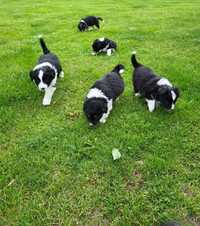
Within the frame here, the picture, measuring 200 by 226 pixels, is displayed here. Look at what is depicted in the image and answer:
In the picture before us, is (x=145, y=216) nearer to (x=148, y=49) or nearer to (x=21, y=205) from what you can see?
(x=21, y=205)

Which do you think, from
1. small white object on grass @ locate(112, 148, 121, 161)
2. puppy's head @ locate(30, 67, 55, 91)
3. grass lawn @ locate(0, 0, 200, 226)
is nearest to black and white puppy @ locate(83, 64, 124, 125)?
grass lawn @ locate(0, 0, 200, 226)

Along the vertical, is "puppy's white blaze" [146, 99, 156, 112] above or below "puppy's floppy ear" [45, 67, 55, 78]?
below

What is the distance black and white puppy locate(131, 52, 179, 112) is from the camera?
479 centimetres

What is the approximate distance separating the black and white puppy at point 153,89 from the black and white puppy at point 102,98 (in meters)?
0.35

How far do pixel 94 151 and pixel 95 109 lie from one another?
0.65 meters

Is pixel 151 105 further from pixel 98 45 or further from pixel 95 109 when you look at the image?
pixel 98 45

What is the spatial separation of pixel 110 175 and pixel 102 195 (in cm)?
33

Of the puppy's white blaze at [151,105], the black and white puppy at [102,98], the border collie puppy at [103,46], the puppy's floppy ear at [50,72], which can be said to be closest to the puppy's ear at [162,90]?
the puppy's white blaze at [151,105]

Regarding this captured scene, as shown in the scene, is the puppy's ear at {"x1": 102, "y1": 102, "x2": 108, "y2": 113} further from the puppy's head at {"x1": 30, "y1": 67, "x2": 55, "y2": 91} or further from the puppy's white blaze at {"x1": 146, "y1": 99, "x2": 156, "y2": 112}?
the puppy's head at {"x1": 30, "y1": 67, "x2": 55, "y2": 91}

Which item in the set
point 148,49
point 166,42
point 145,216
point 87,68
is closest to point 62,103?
point 87,68

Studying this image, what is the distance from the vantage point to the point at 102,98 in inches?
189

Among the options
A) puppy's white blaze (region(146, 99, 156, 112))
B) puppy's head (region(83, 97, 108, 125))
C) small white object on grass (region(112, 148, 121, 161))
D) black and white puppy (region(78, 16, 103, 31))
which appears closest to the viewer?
small white object on grass (region(112, 148, 121, 161))

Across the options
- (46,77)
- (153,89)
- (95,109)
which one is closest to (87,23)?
(46,77)

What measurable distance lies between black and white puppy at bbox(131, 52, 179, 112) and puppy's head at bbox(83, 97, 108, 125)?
82 centimetres
